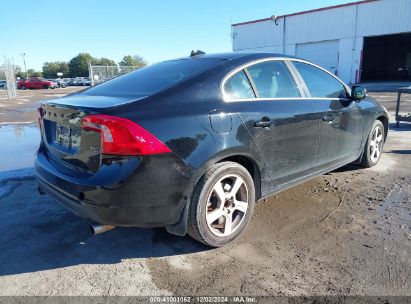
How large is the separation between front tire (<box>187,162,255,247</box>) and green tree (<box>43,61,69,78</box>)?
112 m

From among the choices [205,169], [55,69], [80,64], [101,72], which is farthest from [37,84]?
[55,69]

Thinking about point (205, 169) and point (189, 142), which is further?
point (205, 169)

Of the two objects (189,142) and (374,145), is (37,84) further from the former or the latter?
(189,142)

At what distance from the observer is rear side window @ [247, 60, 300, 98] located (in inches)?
139

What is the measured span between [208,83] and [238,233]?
53.9 inches

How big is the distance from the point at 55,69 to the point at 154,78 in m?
117

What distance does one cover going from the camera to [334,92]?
446 centimetres

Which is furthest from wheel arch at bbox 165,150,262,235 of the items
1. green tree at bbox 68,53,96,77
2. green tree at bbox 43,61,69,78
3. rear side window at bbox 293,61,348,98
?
green tree at bbox 43,61,69,78

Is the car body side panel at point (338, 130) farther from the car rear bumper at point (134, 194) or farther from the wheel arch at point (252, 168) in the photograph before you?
the car rear bumper at point (134, 194)

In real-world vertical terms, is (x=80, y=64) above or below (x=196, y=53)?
below

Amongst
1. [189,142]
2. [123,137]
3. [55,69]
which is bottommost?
[55,69]

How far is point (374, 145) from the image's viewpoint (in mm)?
5395

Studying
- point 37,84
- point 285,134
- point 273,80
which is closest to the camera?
point 285,134

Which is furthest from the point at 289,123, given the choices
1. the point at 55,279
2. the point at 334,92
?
the point at 55,279
